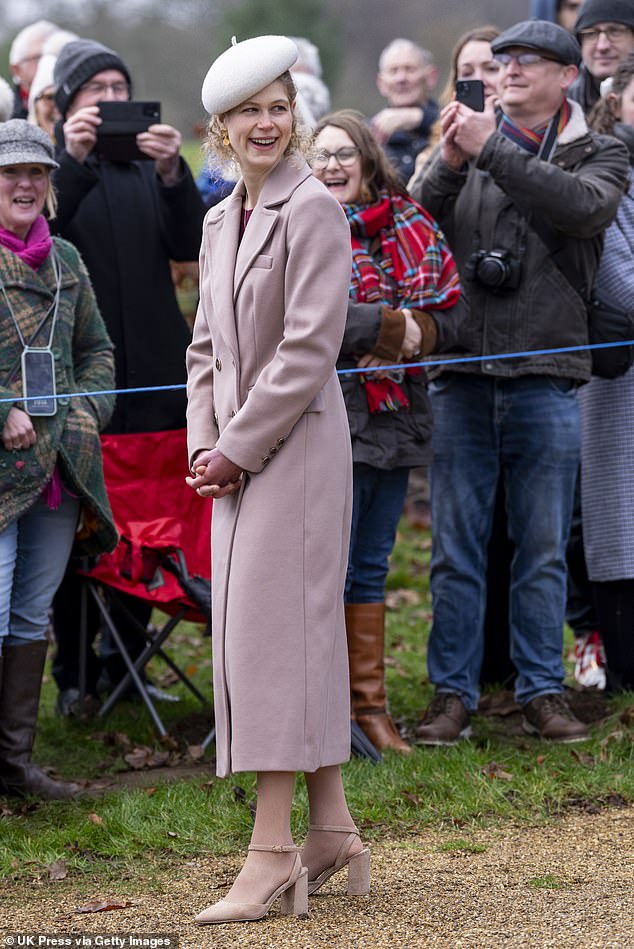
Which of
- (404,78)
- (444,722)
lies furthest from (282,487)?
(404,78)

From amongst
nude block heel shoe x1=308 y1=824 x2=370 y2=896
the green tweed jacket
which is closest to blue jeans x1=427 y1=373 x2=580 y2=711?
the green tweed jacket

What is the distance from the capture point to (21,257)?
16.9 ft

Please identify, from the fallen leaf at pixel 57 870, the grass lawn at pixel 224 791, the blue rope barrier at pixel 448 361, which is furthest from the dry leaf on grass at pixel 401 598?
the fallen leaf at pixel 57 870

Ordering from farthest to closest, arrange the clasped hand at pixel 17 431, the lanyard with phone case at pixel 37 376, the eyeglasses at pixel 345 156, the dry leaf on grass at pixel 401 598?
1. the dry leaf on grass at pixel 401 598
2. the eyeglasses at pixel 345 156
3. the lanyard with phone case at pixel 37 376
4. the clasped hand at pixel 17 431

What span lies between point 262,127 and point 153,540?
8.04 feet

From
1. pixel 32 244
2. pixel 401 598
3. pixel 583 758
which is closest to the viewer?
pixel 32 244

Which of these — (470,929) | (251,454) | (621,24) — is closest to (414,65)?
(621,24)

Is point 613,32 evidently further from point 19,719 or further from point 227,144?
point 19,719

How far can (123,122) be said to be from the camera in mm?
5895

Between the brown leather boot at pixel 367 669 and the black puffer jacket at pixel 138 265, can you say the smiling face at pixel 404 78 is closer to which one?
the black puffer jacket at pixel 138 265

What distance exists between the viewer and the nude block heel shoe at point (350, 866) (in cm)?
397

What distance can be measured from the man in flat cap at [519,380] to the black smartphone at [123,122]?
1.13 m

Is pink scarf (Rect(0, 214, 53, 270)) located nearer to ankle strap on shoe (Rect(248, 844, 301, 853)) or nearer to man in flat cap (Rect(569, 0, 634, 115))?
ankle strap on shoe (Rect(248, 844, 301, 853))

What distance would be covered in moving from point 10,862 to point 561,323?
114 inches
